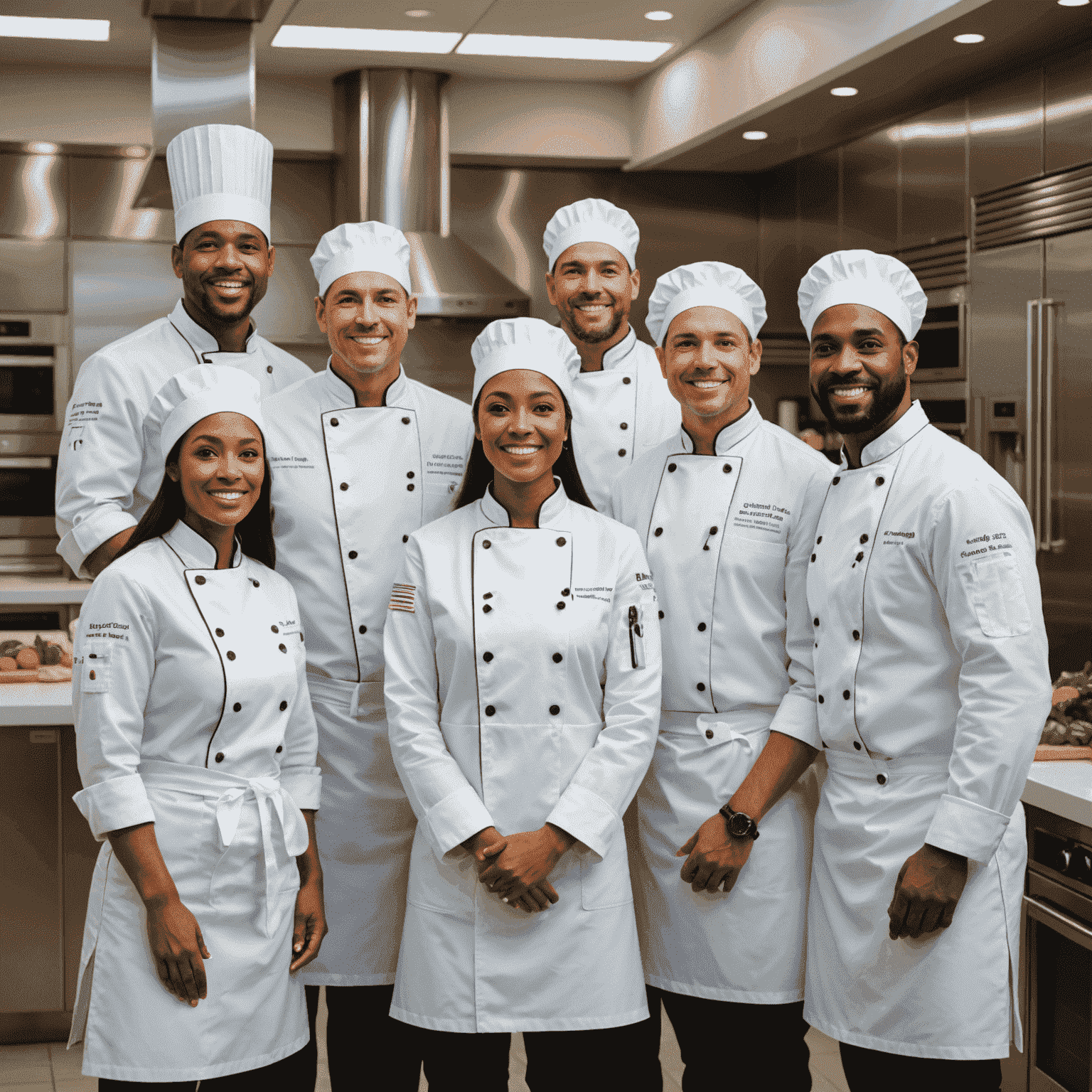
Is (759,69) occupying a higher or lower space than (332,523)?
higher

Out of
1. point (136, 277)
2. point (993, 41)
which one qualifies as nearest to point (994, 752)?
point (993, 41)

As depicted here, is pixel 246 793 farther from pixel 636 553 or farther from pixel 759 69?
pixel 759 69

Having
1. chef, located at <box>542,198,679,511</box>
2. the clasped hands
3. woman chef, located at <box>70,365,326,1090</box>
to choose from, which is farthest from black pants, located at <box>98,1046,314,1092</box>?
chef, located at <box>542,198,679,511</box>

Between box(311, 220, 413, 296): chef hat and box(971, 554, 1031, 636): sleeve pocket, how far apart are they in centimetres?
107

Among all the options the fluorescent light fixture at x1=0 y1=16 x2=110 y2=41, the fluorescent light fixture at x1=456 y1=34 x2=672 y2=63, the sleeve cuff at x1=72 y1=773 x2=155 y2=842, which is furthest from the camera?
the fluorescent light fixture at x1=456 y1=34 x2=672 y2=63

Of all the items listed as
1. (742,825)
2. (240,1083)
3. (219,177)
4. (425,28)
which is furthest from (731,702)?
(425,28)

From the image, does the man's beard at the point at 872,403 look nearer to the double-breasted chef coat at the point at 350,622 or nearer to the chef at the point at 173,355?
the double-breasted chef coat at the point at 350,622

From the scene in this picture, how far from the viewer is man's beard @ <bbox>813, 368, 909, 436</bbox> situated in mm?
1971

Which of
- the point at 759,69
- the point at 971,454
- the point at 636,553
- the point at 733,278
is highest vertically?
the point at 759,69

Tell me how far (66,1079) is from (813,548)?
2.20m

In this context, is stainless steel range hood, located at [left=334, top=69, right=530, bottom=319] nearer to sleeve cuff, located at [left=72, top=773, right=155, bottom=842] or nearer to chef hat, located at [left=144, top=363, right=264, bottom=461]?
chef hat, located at [left=144, top=363, right=264, bottom=461]

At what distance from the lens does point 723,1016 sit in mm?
2141

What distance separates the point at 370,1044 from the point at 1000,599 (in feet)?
4.27

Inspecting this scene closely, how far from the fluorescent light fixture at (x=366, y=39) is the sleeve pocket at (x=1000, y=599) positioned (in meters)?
3.79
